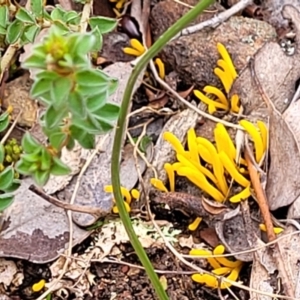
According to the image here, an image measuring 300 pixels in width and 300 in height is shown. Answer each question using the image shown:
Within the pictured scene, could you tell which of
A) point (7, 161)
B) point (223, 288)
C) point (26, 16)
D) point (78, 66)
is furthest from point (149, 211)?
point (78, 66)

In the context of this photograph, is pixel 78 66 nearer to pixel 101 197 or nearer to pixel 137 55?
pixel 101 197

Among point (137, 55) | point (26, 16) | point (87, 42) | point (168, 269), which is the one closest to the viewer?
point (87, 42)

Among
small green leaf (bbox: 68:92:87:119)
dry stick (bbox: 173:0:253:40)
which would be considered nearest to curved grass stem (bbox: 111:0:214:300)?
small green leaf (bbox: 68:92:87:119)

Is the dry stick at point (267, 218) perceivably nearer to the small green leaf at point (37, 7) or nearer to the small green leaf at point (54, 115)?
the small green leaf at point (37, 7)

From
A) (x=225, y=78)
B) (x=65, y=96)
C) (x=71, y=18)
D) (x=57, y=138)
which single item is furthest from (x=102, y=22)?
(x=65, y=96)

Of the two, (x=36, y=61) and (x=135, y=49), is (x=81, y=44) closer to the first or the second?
(x=36, y=61)

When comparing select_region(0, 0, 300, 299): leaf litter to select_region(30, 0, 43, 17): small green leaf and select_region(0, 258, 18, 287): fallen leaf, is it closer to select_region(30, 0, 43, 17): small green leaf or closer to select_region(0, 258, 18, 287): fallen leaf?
select_region(0, 258, 18, 287): fallen leaf

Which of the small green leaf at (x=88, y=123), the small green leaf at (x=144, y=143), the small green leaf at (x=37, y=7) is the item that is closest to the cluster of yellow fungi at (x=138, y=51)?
the small green leaf at (x=144, y=143)

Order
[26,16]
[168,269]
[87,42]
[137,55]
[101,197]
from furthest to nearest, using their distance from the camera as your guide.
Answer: [137,55] < [101,197] < [168,269] < [26,16] < [87,42]
